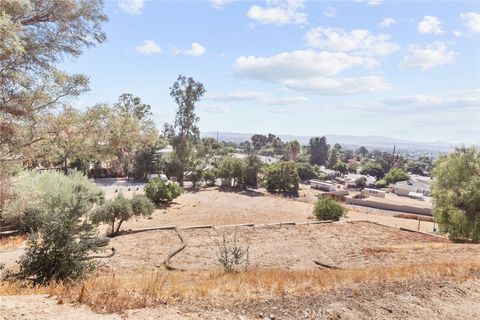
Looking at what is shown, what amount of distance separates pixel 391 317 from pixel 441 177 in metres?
19.0

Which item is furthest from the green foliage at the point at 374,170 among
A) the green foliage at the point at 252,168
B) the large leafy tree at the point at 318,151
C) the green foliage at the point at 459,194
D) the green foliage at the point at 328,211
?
the green foliage at the point at 328,211

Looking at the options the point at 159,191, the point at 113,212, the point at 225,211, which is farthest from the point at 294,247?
the point at 159,191

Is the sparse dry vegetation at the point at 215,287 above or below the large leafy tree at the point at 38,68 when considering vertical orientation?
below

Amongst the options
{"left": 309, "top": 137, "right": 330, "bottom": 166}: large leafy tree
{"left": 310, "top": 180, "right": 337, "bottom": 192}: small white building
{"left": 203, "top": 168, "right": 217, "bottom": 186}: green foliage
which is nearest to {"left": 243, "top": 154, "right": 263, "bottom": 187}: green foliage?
{"left": 203, "top": 168, "right": 217, "bottom": 186}: green foliage

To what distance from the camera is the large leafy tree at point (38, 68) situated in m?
6.85

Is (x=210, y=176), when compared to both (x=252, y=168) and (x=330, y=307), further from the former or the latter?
(x=330, y=307)

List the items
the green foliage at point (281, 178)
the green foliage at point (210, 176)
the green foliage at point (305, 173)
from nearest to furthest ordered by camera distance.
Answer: the green foliage at point (210, 176), the green foliage at point (281, 178), the green foliage at point (305, 173)

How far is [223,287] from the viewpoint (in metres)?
6.80

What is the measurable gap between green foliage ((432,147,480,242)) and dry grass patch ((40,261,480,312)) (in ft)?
42.5

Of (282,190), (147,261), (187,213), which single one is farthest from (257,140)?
(147,261)

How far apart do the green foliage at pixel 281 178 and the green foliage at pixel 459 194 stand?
22931mm

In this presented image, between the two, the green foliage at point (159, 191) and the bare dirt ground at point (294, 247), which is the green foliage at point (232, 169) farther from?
the bare dirt ground at point (294, 247)

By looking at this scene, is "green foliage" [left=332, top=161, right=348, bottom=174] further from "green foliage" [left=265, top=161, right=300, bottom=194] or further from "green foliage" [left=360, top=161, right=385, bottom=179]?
"green foliage" [left=265, top=161, right=300, bottom=194]

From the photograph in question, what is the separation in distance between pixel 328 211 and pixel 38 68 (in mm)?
19222
